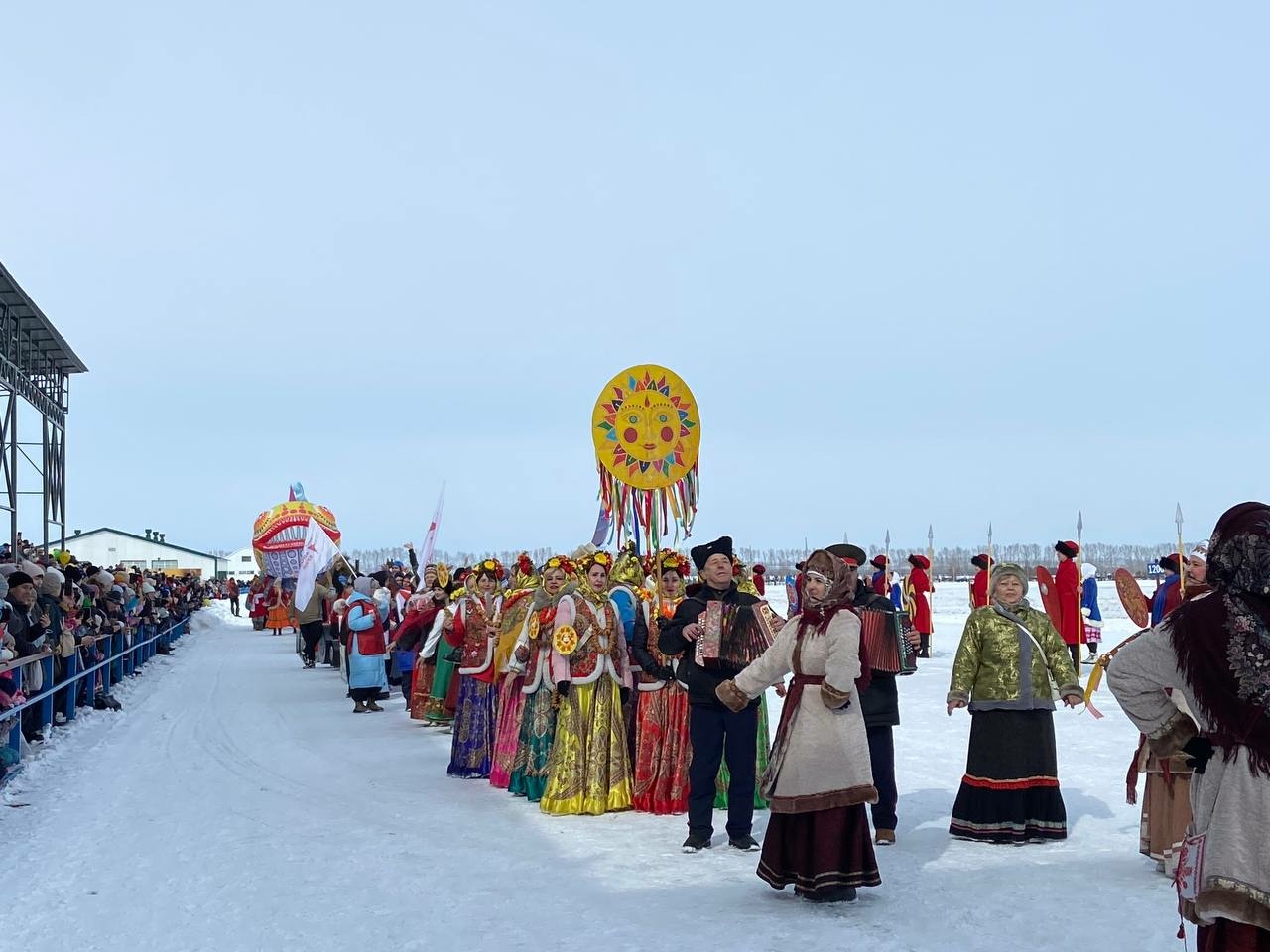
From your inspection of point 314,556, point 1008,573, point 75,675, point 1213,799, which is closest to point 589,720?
point 1008,573

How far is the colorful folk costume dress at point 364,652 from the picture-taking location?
14875mm

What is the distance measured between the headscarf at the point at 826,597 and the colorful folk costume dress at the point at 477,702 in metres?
4.32

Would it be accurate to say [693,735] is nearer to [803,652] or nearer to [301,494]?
[803,652]

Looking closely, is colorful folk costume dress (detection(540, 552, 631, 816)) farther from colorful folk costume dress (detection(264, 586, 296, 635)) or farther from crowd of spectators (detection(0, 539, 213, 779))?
colorful folk costume dress (detection(264, 586, 296, 635))

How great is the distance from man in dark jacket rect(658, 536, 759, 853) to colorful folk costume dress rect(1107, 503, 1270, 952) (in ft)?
11.9

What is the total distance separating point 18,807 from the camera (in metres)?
8.48

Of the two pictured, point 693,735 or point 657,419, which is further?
point 657,419

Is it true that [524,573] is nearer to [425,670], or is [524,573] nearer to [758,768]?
[758,768]

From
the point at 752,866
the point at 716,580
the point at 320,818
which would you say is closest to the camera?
the point at 752,866

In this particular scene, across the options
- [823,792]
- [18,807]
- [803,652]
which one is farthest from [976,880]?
[18,807]

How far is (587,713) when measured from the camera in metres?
8.45

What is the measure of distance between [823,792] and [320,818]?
149 inches

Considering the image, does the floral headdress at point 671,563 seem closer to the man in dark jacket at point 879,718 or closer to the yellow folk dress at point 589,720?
the yellow folk dress at point 589,720

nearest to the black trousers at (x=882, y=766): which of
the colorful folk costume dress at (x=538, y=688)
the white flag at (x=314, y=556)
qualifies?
the colorful folk costume dress at (x=538, y=688)
